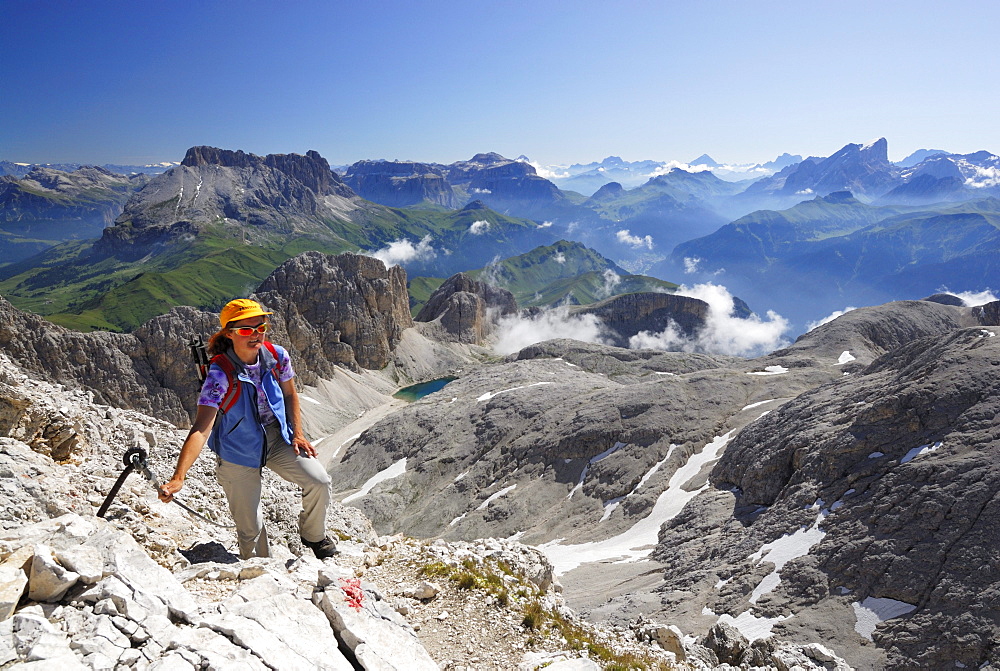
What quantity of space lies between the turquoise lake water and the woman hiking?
160975mm

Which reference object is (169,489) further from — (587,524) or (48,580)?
(587,524)

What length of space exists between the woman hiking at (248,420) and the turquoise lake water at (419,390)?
161 metres

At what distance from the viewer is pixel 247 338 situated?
988 centimetres

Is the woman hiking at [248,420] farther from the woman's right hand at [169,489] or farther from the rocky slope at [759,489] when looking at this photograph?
the rocky slope at [759,489]

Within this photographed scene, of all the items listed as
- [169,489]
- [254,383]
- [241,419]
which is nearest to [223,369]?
[254,383]

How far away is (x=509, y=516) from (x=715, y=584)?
1147 inches

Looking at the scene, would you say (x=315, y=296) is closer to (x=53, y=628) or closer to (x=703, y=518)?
(x=703, y=518)

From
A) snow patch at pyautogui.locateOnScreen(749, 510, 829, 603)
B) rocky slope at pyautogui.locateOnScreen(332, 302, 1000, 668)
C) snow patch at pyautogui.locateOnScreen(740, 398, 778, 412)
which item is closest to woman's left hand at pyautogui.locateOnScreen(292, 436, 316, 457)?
rocky slope at pyautogui.locateOnScreen(332, 302, 1000, 668)

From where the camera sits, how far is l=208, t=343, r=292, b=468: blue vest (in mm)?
9836

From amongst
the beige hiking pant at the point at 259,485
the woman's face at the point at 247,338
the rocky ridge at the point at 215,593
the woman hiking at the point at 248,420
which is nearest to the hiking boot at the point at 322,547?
the rocky ridge at the point at 215,593

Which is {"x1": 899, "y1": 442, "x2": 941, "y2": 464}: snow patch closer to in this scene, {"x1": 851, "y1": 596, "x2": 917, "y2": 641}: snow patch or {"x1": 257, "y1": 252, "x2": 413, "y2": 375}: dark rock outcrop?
{"x1": 851, "y1": 596, "x2": 917, "y2": 641}: snow patch

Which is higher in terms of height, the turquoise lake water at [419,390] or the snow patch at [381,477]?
the snow patch at [381,477]

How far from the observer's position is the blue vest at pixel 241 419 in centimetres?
984

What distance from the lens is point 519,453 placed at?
67.8 meters
